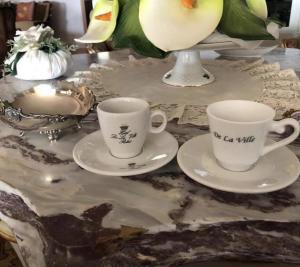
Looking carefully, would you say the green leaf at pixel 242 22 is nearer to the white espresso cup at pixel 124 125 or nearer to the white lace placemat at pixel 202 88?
the white lace placemat at pixel 202 88

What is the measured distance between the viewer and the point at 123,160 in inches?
23.6

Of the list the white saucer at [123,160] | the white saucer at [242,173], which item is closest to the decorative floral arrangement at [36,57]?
the white saucer at [123,160]

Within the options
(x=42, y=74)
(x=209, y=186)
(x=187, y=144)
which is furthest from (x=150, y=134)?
(x=42, y=74)

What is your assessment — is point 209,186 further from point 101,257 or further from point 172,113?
point 172,113

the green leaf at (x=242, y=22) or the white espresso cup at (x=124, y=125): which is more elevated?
the green leaf at (x=242, y=22)

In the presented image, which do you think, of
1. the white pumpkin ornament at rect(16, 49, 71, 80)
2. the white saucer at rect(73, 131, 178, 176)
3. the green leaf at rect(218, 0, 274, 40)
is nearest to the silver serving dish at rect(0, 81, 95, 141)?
the white saucer at rect(73, 131, 178, 176)

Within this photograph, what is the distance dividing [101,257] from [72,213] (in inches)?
2.9

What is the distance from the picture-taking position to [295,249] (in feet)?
1.53

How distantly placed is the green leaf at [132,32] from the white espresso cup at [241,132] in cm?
31

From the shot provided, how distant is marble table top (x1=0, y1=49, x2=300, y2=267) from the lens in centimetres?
47

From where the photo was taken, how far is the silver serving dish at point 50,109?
687mm

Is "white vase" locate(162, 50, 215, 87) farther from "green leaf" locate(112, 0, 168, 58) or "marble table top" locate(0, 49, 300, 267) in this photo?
"marble table top" locate(0, 49, 300, 267)

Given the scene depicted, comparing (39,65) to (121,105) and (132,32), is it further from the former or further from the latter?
(121,105)

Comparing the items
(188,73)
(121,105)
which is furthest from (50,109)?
(188,73)
